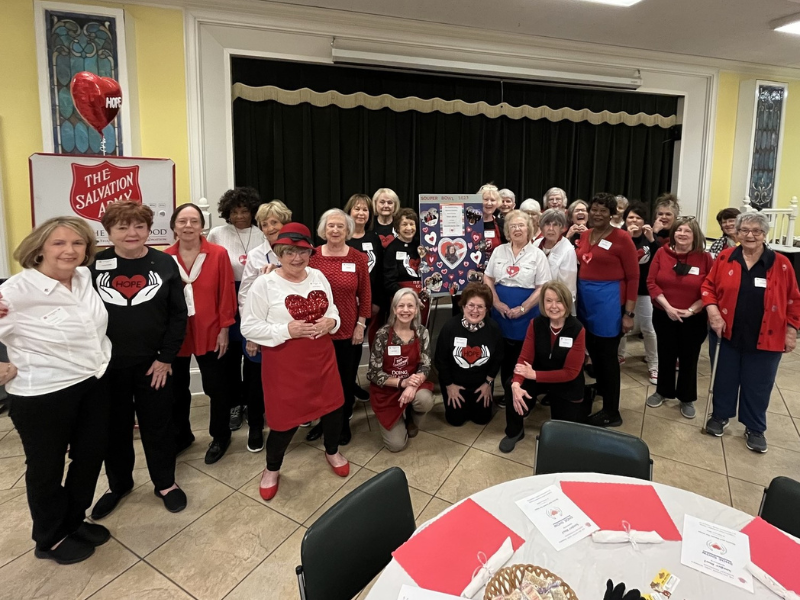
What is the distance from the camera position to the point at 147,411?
2307mm

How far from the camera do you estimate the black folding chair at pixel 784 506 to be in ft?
4.74

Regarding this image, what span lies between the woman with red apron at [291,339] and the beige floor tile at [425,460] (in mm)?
→ 585

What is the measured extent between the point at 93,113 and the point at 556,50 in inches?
156

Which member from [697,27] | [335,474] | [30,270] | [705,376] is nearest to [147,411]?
[30,270]

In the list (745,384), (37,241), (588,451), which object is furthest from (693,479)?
(37,241)

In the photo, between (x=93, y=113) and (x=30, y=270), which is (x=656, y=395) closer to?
(x=30, y=270)

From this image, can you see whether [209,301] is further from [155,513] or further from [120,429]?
[155,513]

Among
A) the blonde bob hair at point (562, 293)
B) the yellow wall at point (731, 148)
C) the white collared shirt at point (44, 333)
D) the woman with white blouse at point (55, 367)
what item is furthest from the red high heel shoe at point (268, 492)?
the yellow wall at point (731, 148)

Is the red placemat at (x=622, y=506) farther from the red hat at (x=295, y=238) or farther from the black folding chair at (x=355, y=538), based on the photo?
the red hat at (x=295, y=238)

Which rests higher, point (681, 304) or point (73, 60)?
point (73, 60)

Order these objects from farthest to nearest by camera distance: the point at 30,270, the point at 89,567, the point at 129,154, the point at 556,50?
the point at 556,50
the point at 129,154
the point at 89,567
the point at 30,270

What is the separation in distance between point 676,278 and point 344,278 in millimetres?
2265

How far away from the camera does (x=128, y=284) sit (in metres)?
2.12

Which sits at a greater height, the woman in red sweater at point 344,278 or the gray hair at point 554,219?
the gray hair at point 554,219
